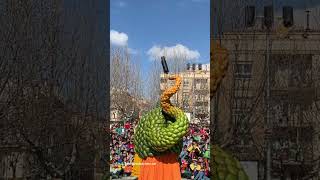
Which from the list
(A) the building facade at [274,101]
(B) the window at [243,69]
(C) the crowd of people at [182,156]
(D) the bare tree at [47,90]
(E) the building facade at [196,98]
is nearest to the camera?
(D) the bare tree at [47,90]

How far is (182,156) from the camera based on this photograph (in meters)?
11.2

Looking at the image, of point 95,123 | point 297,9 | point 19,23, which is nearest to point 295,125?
point 297,9

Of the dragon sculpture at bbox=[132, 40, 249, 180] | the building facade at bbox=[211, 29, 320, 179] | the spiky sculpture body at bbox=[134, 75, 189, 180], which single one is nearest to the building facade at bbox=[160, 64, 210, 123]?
the building facade at bbox=[211, 29, 320, 179]

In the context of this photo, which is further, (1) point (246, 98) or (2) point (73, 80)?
(1) point (246, 98)

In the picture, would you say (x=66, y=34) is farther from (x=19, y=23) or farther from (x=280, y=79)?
(x=280, y=79)

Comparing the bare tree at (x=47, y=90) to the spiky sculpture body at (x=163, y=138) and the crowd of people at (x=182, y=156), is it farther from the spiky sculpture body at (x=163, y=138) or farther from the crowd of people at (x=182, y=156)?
the crowd of people at (x=182, y=156)

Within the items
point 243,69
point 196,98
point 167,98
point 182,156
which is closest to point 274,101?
point 243,69

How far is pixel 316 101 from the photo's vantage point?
8.32m

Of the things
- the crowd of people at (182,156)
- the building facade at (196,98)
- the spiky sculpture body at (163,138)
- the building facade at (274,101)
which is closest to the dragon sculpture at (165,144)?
the spiky sculpture body at (163,138)

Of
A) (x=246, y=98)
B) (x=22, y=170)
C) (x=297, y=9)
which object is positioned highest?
(x=297, y=9)

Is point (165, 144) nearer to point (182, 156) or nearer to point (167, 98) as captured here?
point (167, 98)

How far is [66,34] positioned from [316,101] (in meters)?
3.94

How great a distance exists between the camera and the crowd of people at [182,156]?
33.3ft

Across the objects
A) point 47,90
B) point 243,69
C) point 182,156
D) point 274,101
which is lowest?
point 182,156
